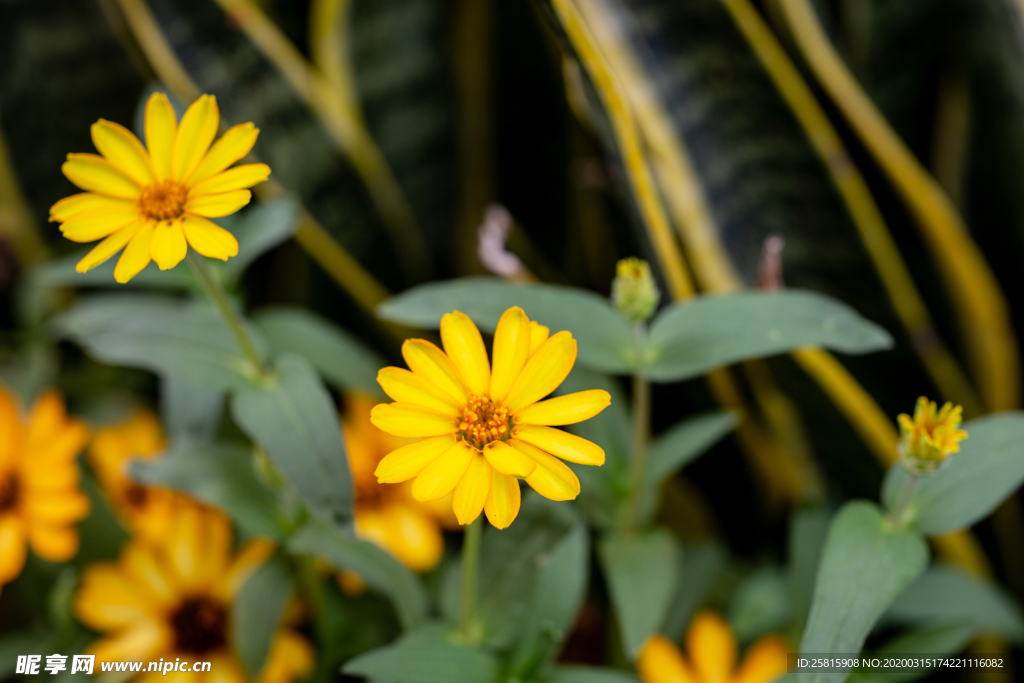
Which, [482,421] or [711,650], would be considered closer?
[482,421]

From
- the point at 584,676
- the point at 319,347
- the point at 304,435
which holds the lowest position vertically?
the point at 584,676

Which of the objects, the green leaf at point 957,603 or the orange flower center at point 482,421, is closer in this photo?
the orange flower center at point 482,421

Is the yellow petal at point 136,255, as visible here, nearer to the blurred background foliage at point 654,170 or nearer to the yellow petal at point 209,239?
the yellow petal at point 209,239

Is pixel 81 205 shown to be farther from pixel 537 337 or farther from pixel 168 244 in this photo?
pixel 537 337

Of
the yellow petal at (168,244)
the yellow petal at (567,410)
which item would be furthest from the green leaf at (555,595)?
the yellow petal at (168,244)

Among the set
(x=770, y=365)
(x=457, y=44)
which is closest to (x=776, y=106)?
(x=770, y=365)

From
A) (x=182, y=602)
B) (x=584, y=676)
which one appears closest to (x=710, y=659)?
(x=584, y=676)

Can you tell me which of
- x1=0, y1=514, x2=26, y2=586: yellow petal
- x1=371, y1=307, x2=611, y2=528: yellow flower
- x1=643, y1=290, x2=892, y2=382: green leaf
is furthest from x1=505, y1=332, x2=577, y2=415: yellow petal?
x1=0, y1=514, x2=26, y2=586: yellow petal
